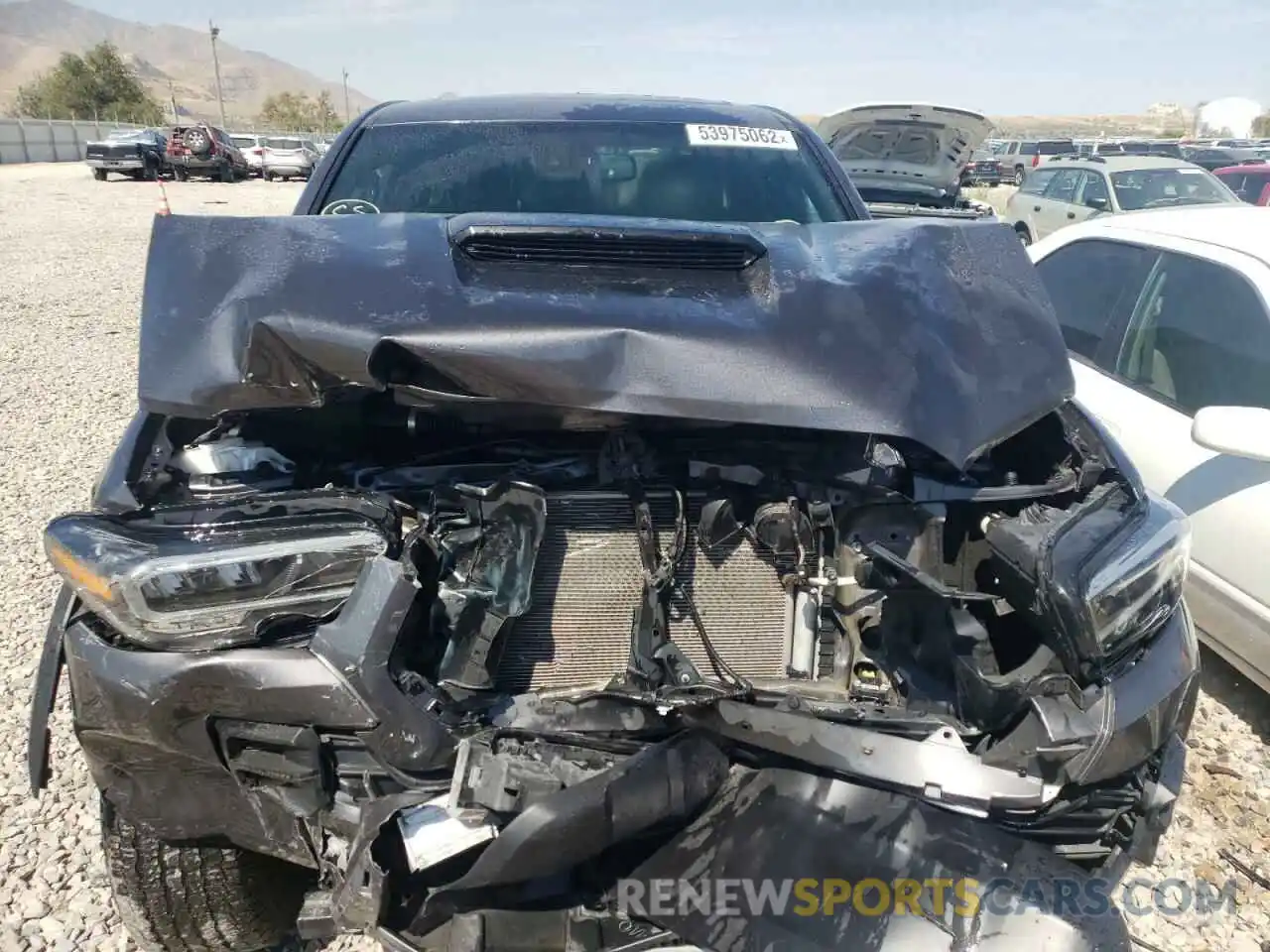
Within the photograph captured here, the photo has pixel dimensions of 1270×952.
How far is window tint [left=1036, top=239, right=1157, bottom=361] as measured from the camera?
3699 mm

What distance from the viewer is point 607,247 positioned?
2.10 metres

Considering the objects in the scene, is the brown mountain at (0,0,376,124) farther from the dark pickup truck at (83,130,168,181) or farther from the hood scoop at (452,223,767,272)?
the hood scoop at (452,223,767,272)

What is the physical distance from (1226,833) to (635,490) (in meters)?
1.97

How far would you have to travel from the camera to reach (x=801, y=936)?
157 centimetres

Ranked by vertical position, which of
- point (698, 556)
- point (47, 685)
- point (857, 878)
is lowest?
point (857, 878)

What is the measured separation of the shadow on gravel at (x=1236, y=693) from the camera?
3.01 metres

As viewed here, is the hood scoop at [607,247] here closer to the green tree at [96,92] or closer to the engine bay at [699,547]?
the engine bay at [699,547]

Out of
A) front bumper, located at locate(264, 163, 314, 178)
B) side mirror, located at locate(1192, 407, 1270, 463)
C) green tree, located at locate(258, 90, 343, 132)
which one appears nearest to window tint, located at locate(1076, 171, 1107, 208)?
side mirror, located at locate(1192, 407, 1270, 463)

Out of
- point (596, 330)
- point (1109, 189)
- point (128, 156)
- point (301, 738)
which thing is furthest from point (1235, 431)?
point (128, 156)

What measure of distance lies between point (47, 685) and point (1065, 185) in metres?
11.8

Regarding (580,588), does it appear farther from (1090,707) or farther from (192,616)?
(1090,707)

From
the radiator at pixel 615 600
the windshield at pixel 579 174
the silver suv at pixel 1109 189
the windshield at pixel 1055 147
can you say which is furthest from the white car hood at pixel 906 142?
the windshield at pixel 1055 147

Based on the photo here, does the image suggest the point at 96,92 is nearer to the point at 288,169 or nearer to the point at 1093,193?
the point at 288,169

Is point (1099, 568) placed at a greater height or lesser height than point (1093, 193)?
lesser
